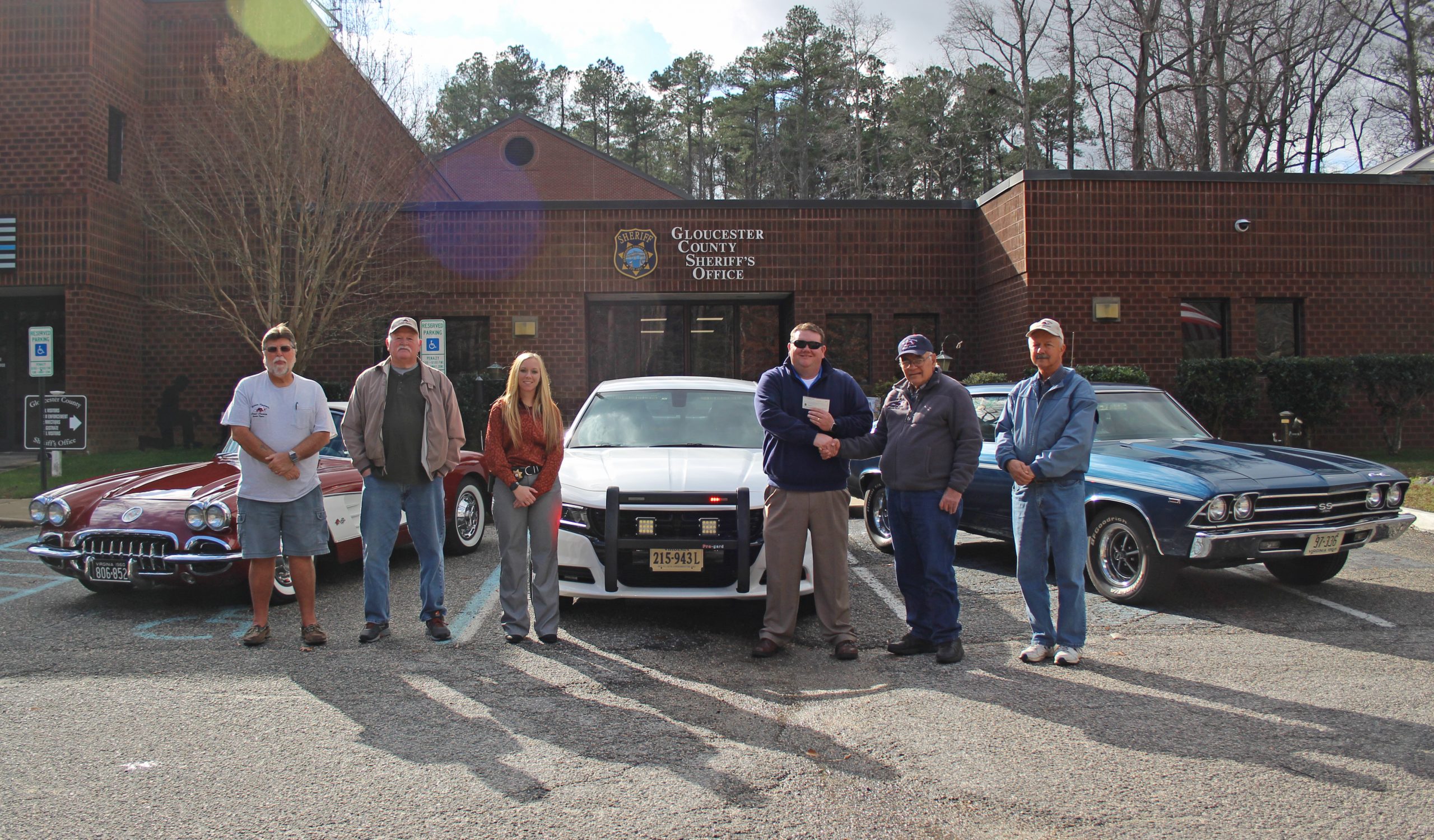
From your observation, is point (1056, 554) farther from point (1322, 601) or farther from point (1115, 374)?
point (1115, 374)

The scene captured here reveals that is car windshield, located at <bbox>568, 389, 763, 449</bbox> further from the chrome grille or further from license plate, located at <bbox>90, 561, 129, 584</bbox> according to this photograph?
license plate, located at <bbox>90, 561, 129, 584</bbox>

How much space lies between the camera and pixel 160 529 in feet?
20.6

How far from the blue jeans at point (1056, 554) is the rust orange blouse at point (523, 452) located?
264cm

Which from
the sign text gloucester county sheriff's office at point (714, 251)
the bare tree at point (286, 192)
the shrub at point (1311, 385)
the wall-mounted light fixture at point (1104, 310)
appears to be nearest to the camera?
the bare tree at point (286, 192)

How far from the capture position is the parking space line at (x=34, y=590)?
695cm

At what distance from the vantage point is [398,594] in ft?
23.4

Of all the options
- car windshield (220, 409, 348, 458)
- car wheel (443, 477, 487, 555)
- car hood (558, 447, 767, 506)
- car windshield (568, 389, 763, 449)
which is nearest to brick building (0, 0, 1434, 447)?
car wheel (443, 477, 487, 555)

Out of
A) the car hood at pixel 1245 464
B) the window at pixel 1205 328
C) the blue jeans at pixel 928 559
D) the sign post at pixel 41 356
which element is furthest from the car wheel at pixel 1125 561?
the sign post at pixel 41 356

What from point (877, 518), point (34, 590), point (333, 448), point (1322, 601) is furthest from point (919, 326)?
point (34, 590)

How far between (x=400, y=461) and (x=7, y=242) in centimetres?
1474

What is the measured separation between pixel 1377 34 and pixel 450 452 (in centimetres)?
3815

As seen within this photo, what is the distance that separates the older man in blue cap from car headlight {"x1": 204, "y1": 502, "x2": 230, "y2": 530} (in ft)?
13.0

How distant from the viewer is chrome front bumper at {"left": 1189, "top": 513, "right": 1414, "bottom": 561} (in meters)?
6.02

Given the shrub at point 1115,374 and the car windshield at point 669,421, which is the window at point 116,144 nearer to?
the car windshield at point 669,421
